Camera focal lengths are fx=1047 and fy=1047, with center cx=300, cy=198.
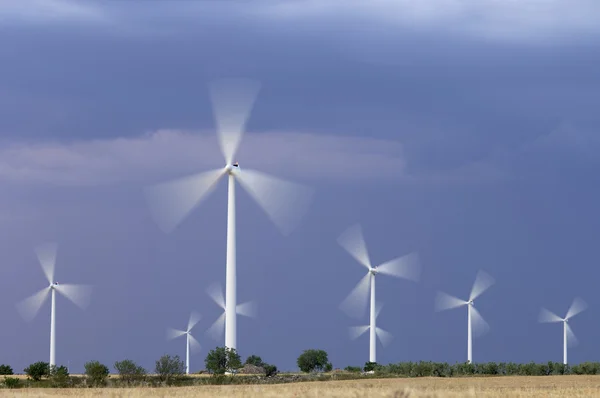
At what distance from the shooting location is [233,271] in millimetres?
90125

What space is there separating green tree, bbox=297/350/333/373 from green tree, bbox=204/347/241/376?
26.4 metres

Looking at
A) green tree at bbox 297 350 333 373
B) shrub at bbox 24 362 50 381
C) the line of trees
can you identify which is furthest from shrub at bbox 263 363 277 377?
shrub at bbox 24 362 50 381

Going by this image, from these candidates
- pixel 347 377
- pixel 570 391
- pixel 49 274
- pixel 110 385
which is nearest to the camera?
pixel 570 391

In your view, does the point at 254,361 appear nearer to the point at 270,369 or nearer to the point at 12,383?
the point at 270,369

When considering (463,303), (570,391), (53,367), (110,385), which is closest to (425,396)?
(570,391)

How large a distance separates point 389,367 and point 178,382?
99.7ft

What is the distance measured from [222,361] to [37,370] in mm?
17058

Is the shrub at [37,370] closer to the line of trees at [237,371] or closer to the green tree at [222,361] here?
the line of trees at [237,371]

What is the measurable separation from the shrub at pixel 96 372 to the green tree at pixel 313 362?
135ft

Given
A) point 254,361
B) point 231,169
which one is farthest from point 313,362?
point 231,169

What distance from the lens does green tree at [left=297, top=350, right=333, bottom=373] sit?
12706 cm

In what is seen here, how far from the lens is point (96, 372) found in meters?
87.8

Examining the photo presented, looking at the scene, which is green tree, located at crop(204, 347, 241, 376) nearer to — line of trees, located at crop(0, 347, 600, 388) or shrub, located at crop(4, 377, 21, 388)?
line of trees, located at crop(0, 347, 600, 388)

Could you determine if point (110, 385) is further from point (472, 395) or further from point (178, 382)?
point (472, 395)
